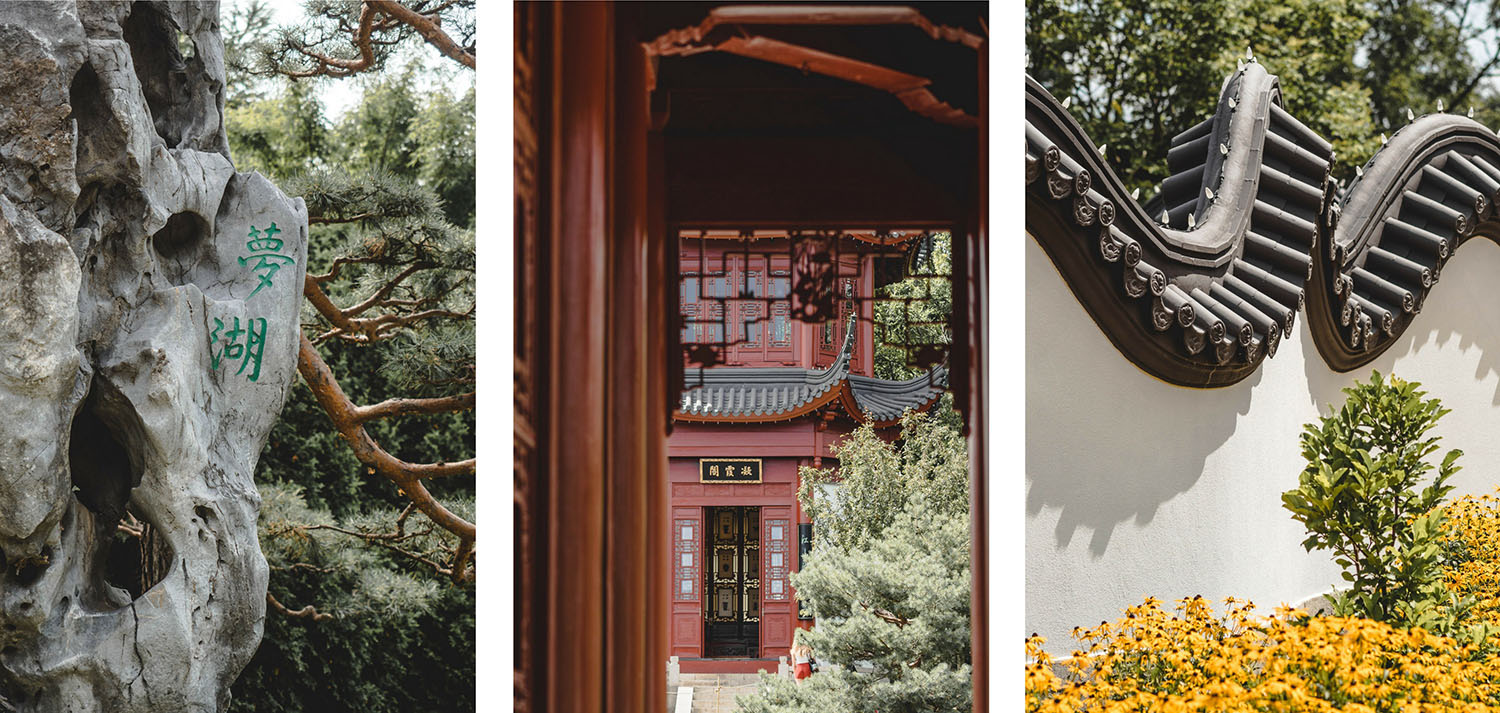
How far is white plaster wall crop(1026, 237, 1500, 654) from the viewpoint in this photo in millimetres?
2662

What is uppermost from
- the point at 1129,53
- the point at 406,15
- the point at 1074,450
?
the point at 1129,53

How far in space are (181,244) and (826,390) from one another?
230 centimetres

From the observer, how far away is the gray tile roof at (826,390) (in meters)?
1.48

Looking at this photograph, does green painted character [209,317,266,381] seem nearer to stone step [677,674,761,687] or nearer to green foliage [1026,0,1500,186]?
stone step [677,674,761,687]

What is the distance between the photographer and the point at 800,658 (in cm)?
162

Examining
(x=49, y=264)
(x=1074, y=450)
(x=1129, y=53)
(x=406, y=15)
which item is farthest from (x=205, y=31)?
(x=1129, y=53)

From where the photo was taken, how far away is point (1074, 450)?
107 inches

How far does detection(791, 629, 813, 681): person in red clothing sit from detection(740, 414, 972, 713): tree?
15 mm

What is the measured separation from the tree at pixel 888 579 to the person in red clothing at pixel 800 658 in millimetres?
15

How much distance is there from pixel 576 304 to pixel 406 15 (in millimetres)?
4337

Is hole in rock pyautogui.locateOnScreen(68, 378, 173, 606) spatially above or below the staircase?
above

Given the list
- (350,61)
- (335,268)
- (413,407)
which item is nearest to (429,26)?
(350,61)

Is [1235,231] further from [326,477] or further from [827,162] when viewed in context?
[326,477]

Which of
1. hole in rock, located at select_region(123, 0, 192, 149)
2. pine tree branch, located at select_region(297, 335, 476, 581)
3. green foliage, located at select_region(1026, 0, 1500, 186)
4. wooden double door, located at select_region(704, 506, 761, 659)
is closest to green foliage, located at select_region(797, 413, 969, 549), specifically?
wooden double door, located at select_region(704, 506, 761, 659)
